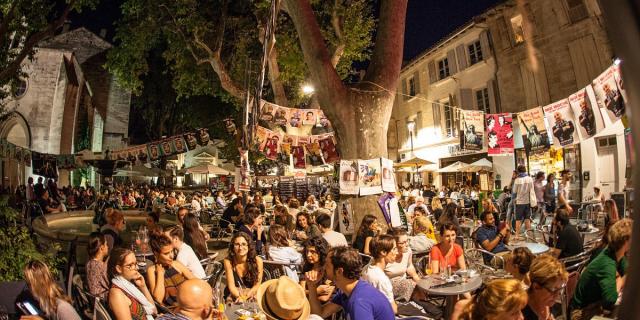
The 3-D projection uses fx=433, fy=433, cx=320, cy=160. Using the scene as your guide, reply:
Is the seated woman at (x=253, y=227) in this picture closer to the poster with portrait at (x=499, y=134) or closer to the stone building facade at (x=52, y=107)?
the poster with portrait at (x=499, y=134)

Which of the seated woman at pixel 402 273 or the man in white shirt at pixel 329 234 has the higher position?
the man in white shirt at pixel 329 234

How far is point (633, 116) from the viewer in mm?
896

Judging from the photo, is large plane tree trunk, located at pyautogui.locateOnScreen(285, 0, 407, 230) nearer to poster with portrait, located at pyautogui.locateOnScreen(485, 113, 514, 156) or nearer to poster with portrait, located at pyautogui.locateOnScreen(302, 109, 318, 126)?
poster with portrait, located at pyautogui.locateOnScreen(302, 109, 318, 126)

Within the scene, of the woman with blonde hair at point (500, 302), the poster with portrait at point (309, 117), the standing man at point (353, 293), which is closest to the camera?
the woman with blonde hair at point (500, 302)

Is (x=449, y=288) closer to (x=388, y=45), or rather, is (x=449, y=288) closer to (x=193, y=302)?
(x=193, y=302)

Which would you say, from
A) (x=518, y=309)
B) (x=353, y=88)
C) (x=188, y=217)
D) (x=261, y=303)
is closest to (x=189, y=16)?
(x=353, y=88)

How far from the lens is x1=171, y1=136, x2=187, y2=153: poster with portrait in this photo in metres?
18.0

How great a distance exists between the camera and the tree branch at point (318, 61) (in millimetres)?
8883

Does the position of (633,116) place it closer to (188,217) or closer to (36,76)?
(188,217)

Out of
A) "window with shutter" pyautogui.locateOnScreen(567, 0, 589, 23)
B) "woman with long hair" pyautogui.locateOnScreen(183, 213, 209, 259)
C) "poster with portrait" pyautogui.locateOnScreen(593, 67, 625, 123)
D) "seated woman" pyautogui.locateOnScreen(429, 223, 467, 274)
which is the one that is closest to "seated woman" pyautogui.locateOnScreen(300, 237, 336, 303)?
"seated woman" pyautogui.locateOnScreen(429, 223, 467, 274)

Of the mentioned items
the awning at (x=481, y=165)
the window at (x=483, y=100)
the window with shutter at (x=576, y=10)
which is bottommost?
the awning at (x=481, y=165)

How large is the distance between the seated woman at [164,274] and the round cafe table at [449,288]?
117 inches

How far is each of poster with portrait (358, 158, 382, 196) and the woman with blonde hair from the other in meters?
6.13

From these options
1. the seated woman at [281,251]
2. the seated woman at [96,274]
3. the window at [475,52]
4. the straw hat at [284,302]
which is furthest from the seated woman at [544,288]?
the window at [475,52]
